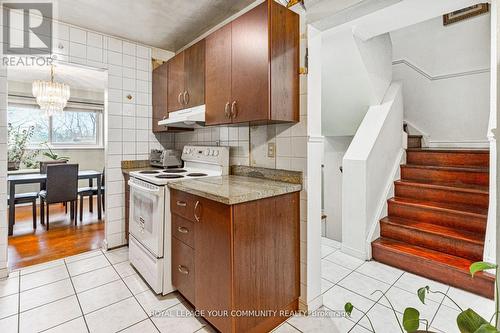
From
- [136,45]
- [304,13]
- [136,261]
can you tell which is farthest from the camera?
[136,45]

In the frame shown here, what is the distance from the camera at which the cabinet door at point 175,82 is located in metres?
2.48

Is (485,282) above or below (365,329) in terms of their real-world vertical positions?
above

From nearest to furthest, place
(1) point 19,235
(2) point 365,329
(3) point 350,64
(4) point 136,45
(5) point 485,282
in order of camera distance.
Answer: (2) point 365,329, (5) point 485,282, (3) point 350,64, (4) point 136,45, (1) point 19,235

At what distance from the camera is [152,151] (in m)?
3.03

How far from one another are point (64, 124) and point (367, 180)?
6116 millimetres

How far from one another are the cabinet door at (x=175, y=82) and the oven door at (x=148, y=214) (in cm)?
87

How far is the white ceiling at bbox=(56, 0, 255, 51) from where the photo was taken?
213cm

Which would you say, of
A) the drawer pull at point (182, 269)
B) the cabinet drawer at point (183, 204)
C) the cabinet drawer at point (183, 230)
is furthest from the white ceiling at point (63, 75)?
the drawer pull at point (182, 269)

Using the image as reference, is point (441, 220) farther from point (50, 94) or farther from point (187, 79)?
point (50, 94)

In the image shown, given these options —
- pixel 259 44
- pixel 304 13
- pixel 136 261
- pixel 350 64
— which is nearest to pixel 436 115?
pixel 350 64

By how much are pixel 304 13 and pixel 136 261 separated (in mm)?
2443

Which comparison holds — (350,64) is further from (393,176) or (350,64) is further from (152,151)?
(152,151)

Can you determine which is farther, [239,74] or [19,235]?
[19,235]

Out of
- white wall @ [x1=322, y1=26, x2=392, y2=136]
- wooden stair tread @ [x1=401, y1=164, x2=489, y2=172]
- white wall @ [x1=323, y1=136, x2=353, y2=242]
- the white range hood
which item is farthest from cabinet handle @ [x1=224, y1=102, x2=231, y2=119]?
white wall @ [x1=323, y1=136, x2=353, y2=242]
